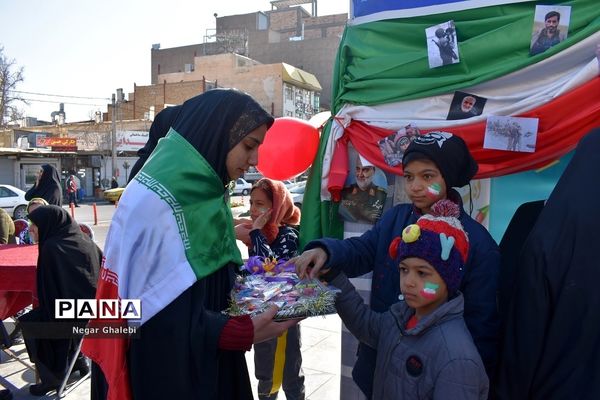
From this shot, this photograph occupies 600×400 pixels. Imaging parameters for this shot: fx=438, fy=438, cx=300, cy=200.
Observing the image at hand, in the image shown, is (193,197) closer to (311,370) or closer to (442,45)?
(442,45)

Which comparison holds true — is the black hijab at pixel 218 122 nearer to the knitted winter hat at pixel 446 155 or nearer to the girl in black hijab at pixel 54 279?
the knitted winter hat at pixel 446 155

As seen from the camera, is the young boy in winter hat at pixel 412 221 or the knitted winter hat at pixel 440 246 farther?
the young boy in winter hat at pixel 412 221

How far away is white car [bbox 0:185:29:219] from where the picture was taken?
54.3 ft

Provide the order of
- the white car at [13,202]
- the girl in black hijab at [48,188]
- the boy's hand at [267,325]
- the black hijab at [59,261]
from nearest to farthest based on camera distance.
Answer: the boy's hand at [267,325]
the black hijab at [59,261]
the girl in black hijab at [48,188]
the white car at [13,202]

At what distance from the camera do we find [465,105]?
8.54 feet

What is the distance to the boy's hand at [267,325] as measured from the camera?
64.8 inches

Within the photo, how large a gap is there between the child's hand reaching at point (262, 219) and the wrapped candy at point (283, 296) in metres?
1.05

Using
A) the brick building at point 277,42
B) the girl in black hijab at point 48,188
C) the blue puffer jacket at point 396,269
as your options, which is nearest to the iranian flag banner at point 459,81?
the blue puffer jacket at point 396,269

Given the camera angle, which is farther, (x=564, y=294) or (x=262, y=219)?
(x=262, y=219)

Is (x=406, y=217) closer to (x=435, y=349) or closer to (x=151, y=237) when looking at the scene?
(x=435, y=349)

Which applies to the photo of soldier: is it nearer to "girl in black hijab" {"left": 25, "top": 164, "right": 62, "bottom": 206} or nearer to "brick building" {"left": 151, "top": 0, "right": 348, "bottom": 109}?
"girl in black hijab" {"left": 25, "top": 164, "right": 62, "bottom": 206}

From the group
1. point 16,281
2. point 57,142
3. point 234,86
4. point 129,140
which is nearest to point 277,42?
point 234,86

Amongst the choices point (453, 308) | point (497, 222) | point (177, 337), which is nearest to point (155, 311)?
point (177, 337)

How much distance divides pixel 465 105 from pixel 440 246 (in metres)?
1.39
